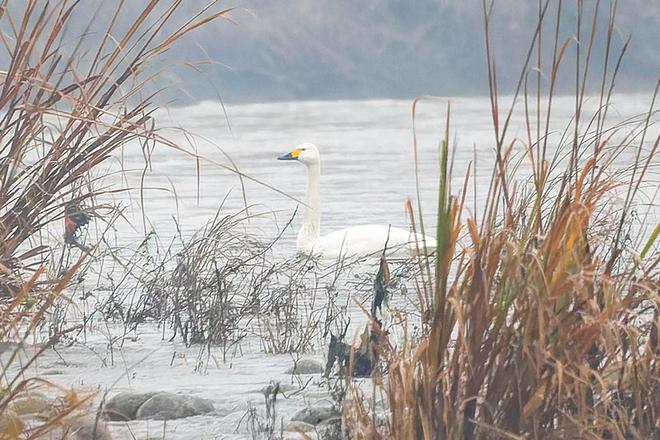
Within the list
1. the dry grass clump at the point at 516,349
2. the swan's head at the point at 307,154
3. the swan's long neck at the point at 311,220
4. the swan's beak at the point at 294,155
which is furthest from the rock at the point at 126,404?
the swan's beak at the point at 294,155

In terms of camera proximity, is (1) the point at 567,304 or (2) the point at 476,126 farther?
(2) the point at 476,126

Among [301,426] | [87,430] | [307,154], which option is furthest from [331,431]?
[307,154]

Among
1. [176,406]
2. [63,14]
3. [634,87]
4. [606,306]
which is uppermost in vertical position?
[634,87]

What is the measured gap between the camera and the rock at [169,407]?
9.80 ft

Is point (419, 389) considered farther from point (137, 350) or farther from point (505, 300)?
point (137, 350)

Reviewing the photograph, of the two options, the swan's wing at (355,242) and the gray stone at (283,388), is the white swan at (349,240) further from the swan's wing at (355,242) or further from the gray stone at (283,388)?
the gray stone at (283,388)

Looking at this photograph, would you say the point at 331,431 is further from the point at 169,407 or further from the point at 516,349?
the point at 516,349

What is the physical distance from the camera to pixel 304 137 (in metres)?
20.2

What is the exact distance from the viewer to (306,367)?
3539mm

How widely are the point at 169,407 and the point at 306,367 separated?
61 centimetres

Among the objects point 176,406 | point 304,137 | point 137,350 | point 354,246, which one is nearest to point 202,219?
point 354,246

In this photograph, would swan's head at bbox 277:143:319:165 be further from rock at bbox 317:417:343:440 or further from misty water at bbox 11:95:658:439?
rock at bbox 317:417:343:440

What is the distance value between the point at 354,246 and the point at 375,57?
3215cm

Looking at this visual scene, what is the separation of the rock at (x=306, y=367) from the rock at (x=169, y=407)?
1.58ft
